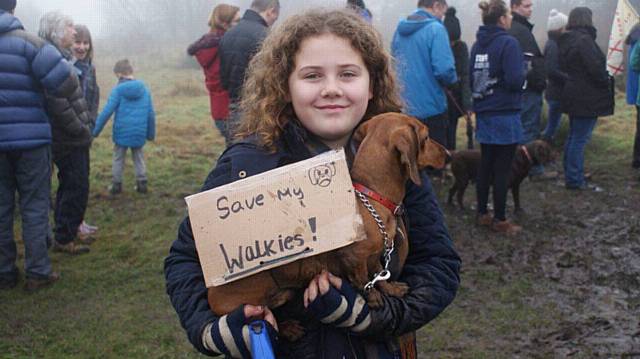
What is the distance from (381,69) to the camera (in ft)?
6.36

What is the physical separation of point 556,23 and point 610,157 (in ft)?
6.98

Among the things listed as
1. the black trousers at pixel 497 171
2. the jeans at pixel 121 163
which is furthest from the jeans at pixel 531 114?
the jeans at pixel 121 163

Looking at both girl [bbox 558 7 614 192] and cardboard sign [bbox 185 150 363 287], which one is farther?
girl [bbox 558 7 614 192]

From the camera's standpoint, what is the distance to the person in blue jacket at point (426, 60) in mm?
6191

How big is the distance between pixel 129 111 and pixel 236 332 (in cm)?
638

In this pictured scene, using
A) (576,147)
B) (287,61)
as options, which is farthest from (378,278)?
(576,147)

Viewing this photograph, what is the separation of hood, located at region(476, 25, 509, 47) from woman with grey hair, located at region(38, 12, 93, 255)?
3570 millimetres

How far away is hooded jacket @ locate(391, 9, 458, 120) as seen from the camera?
6.19 metres

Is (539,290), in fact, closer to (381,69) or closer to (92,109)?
(381,69)

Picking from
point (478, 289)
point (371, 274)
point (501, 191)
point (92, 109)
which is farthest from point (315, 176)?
point (92, 109)

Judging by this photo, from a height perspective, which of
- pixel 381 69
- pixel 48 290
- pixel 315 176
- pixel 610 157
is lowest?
pixel 610 157

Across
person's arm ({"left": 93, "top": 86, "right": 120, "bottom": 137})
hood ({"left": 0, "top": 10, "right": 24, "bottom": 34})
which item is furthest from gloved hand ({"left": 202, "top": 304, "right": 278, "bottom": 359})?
person's arm ({"left": 93, "top": 86, "right": 120, "bottom": 137})

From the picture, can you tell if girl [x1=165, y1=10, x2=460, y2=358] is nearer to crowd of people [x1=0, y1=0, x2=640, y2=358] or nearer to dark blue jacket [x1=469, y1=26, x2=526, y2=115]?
crowd of people [x1=0, y1=0, x2=640, y2=358]

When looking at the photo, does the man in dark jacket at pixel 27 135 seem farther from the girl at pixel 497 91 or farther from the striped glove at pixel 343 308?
the striped glove at pixel 343 308
